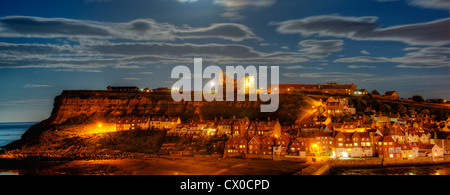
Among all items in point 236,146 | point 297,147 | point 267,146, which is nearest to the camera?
point 297,147

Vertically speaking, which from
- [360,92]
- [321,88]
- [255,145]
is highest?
[321,88]

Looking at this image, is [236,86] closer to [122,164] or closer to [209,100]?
[209,100]

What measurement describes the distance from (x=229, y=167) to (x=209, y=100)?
137 ft

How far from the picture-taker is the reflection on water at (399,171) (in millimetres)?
43500

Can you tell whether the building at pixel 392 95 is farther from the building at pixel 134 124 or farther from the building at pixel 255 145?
the building at pixel 134 124

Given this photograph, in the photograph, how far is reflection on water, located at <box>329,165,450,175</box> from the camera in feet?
143

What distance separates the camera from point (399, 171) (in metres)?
44.8

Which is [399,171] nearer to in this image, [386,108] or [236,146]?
[236,146]

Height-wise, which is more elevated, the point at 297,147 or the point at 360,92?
the point at 360,92

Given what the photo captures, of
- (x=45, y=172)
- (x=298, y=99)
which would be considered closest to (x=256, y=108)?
(x=298, y=99)

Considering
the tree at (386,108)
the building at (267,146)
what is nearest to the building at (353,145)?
the building at (267,146)

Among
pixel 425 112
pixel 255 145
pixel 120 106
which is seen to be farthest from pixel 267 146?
pixel 120 106

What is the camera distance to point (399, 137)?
178 ft

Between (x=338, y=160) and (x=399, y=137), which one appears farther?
(x=399, y=137)
